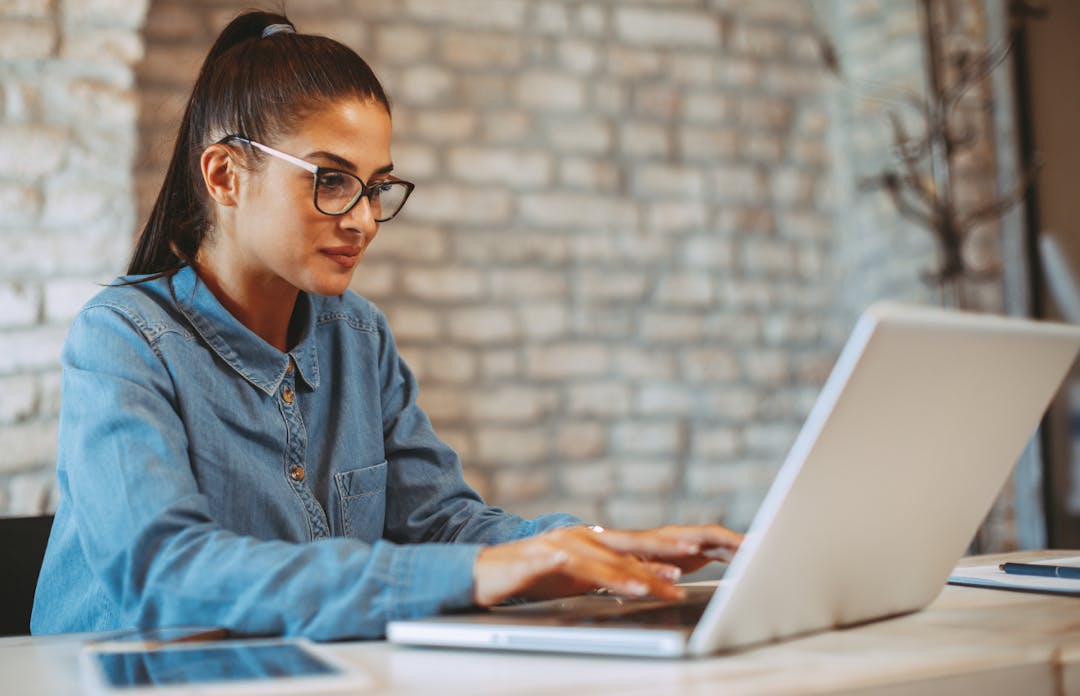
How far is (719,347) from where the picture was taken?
389 centimetres

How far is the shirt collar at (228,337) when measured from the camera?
140 centimetres

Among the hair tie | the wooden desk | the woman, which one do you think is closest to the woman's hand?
the woman

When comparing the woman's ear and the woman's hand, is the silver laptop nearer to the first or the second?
the woman's hand

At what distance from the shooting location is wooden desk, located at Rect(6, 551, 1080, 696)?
716mm

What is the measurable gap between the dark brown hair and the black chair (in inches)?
14.6

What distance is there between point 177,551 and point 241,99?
2.27 ft

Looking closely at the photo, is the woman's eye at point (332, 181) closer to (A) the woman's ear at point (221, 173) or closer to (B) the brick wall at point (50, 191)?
(A) the woman's ear at point (221, 173)

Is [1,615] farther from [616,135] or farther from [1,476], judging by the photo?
[616,135]

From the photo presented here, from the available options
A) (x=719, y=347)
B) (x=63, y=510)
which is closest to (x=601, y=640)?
(x=63, y=510)

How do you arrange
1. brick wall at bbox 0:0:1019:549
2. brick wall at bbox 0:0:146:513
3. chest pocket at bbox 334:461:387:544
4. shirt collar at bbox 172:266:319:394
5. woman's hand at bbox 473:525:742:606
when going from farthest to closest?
brick wall at bbox 0:0:1019:549 → brick wall at bbox 0:0:146:513 → chest pocket at bbox 334:461:387:544 → shirt collar at bbox 172:266:319:394 → woman's hand at bbox 473:525:742:606

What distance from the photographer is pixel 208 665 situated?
81 cm

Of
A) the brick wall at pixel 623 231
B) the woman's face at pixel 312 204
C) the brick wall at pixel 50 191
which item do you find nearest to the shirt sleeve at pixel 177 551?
the woman's face at pixel 312 204

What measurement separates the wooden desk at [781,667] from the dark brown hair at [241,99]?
0.72m

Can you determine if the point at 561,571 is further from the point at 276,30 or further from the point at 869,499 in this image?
the point at 276,30
